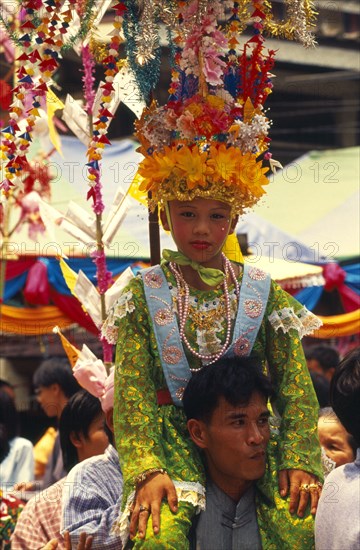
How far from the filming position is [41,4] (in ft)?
12.9

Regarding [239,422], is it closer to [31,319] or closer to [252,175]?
[252,175]

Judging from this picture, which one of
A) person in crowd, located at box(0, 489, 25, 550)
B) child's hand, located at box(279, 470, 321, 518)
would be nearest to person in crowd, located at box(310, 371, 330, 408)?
person in crowd, located at box(0, 489, 25, 550)

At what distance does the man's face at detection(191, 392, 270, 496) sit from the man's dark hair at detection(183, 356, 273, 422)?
0.07 ft

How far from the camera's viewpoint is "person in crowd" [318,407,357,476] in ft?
16.3

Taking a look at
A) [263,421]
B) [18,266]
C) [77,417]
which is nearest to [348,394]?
[263,421]

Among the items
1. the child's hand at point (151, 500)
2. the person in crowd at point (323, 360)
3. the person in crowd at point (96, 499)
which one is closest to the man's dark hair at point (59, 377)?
the person in crowd at point (323, 360)

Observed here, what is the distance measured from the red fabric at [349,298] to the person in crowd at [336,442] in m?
6.04

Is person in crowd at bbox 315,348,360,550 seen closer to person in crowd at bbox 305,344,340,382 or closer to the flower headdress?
the flower headdress

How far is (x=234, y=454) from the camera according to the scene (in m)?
3.65

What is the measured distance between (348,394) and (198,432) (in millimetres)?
579

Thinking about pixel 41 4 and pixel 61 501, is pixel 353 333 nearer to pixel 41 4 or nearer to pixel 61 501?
pixel 61 501

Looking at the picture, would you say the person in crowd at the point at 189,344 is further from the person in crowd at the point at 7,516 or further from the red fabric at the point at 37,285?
the red fabric at the point at 37,285

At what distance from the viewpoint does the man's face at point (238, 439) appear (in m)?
3.64

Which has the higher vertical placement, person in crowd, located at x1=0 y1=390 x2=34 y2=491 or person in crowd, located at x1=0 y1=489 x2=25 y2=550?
person in crowd, located at x1=0 y1=390 x2=34 y2=491
